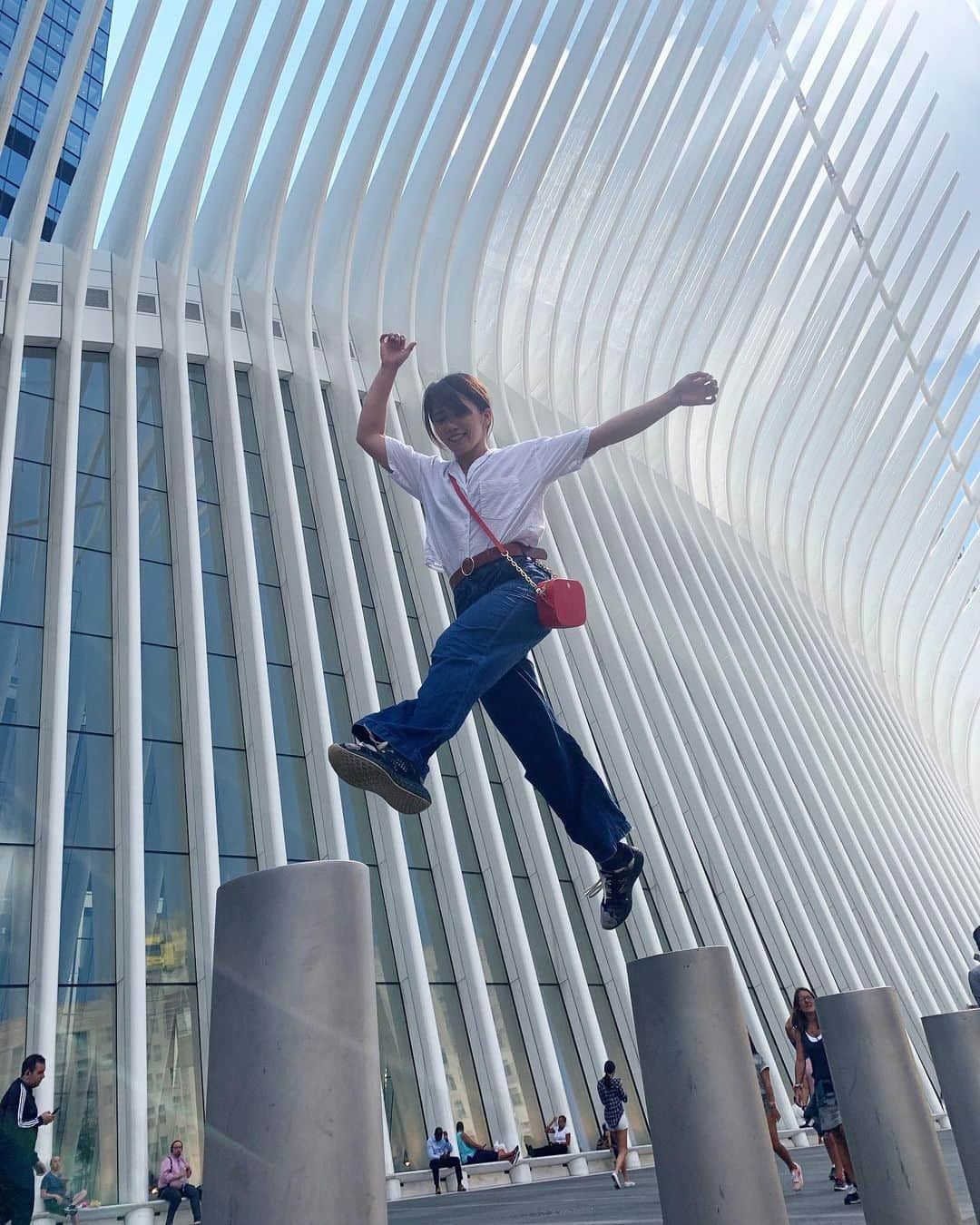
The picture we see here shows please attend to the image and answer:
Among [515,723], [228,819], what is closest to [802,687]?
[228,819]

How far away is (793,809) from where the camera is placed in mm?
17547

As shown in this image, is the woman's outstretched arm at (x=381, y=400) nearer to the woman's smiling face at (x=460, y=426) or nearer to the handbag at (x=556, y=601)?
the woman's smiling face at (x=460, y=426)

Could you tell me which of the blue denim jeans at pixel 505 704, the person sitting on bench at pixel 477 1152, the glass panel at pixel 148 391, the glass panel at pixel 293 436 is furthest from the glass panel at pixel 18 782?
the blue denim jeans at pixel 505 704

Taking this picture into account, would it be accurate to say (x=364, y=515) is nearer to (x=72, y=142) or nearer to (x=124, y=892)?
(x=124, y=892)

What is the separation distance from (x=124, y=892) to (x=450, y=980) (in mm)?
4062

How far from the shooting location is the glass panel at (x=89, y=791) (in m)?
10.5

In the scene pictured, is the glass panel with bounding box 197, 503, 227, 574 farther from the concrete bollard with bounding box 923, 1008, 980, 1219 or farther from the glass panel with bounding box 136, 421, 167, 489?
the concrete bollard with bounding box 923, 1008, 980, 1219

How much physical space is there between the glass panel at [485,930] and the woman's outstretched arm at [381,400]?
9819 mm

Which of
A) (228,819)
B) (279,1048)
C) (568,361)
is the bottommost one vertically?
(279,1048)

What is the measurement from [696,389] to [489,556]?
0.86 meters

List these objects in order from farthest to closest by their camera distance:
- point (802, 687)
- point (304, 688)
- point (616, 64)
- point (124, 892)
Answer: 1. point (802, 687)
2. point (616, 64)
3. point (304, 688)
4. point (124, 892)

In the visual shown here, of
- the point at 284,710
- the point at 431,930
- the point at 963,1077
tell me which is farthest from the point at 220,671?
the point at 963,1077

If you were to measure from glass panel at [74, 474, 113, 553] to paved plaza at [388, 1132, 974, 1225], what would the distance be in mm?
8253

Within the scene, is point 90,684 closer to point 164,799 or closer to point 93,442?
point 164,799
